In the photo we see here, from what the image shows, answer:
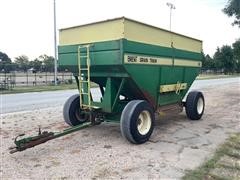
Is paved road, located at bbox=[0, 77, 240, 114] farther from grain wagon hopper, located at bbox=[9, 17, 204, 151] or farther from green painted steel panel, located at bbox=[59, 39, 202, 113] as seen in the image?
green painted steel panel, located at bbox=[59, 39, 202, 113]

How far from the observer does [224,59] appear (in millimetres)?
78938

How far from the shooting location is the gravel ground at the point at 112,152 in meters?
4.48

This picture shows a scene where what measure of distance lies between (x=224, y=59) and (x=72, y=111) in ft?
255

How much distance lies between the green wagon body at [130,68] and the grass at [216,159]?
6.33ft

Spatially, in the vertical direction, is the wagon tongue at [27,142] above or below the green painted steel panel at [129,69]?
below

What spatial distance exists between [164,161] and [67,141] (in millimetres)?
2222

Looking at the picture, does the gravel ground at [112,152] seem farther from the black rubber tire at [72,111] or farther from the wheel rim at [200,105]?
the wheel rim at [200,105]

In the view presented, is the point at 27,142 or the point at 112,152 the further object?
the point at 112,152

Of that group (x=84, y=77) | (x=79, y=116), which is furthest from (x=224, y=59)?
(x=84, y=77)

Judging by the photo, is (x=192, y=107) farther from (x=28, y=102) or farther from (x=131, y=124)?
(x=28, y=102)

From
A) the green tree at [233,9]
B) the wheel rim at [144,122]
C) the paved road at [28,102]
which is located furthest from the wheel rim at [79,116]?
the green tree at [233,9]

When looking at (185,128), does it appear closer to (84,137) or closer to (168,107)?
(168,107)

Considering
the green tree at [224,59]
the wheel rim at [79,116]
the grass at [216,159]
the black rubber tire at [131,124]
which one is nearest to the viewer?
the grass at [216,159]

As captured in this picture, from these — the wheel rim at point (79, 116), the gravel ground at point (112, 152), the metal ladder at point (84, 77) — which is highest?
the metal ladder at point (84, 77)
